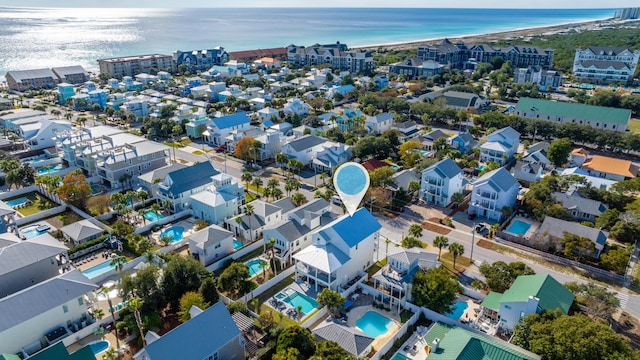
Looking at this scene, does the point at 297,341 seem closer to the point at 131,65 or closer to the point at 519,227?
the point at 519,227

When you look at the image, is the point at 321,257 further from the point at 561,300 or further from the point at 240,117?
the point at 240,117

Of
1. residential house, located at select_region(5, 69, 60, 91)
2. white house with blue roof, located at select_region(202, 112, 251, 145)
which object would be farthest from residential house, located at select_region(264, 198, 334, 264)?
residential house, located at select_region(5, 69, 60, 91)

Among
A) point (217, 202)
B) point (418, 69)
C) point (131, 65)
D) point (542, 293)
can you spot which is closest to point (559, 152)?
point (542, 293)

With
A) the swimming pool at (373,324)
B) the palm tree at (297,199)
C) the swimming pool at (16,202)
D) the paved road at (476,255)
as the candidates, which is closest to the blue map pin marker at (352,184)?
the swimming pool at (373,324)

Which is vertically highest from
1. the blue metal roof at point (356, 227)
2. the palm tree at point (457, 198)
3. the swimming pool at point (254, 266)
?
the blue metal roof at point (356, 227)

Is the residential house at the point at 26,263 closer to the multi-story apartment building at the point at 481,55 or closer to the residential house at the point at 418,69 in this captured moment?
the residential house at the point at 418,69

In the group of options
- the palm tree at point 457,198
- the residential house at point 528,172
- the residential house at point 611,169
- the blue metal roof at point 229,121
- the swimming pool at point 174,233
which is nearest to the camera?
the swimming pool at point 174,233
